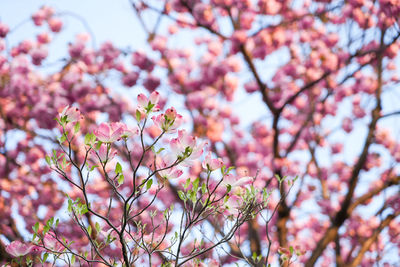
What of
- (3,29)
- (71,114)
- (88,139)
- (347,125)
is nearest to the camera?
(88,139)

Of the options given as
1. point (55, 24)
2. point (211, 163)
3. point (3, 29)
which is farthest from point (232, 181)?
point (55, 24)

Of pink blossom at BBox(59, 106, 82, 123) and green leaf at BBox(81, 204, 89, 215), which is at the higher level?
pink blossom at BBox(59, 106, 82, 123)

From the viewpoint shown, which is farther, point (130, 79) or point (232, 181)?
point (130, 79)

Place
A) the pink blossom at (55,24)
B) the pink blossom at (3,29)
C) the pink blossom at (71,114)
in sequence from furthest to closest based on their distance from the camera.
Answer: the pink blossom at (55,24), the pink blossom at (3,29), the pink blossom at (71,114)

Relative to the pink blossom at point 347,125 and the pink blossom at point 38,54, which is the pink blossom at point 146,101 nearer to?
the pink blossom at point 38,54

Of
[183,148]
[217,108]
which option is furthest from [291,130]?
[183,148]

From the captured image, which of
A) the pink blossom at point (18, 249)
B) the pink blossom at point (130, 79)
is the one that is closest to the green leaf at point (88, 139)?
the pink blossom at point (18, 249)

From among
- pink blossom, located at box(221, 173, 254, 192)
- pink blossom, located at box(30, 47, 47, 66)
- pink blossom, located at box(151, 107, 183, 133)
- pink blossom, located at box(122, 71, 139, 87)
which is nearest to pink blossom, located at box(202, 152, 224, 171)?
pink blossom, located at box(221, 173, 254, 192)

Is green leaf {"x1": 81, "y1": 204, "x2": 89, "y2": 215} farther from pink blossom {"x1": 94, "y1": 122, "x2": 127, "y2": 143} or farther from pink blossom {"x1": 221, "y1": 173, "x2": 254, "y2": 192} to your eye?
pink blossom {"x1": 221, "y1": 173, "x2": 254, "y2": 192}

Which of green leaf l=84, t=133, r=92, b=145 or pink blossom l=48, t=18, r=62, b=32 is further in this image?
pink blossom l=48, t=18, r=62, b=32

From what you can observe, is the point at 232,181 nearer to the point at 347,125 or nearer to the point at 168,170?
the point at 168,170

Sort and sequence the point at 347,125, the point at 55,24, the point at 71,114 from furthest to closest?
the point at 347,125
the point at 55,24
the point at 71,114

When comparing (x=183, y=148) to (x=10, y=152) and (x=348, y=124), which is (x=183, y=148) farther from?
(x=348, y=124)

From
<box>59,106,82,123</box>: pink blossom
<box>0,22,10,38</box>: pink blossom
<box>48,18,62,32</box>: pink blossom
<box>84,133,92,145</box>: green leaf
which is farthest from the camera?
<box>48,18,62,32</box>: pink blossom
